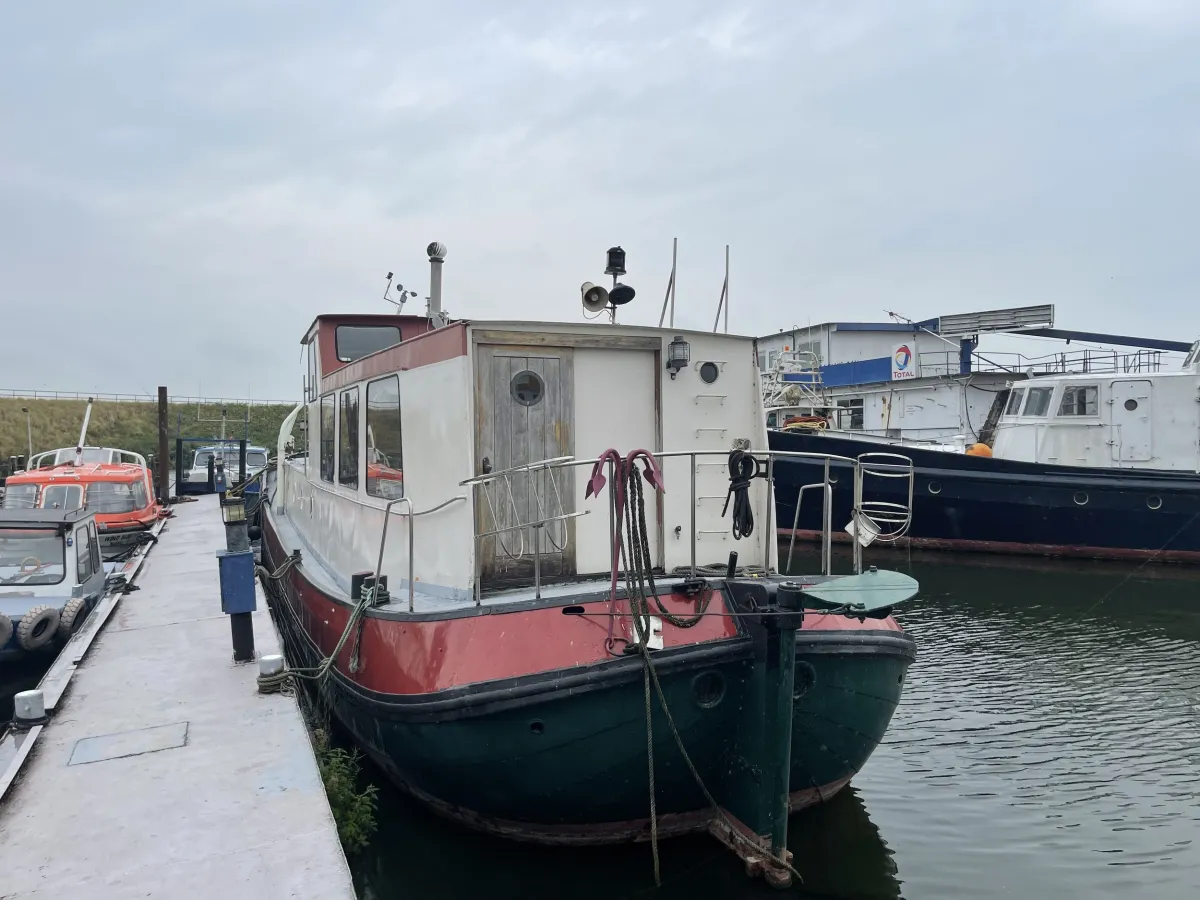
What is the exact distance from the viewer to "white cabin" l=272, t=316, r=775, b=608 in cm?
559

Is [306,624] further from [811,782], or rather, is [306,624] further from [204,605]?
[811,782]

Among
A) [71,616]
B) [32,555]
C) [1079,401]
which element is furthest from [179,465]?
[1079,401]

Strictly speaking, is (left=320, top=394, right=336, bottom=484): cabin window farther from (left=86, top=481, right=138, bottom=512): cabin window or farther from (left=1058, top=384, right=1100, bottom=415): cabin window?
(left=1058, top=384, right=1100, bottom=415): cabin window

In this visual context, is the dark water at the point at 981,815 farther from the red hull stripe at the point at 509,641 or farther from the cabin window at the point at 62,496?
the cabin window at the point at 62,496

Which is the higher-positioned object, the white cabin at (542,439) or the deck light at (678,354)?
the deck light at (678,354)

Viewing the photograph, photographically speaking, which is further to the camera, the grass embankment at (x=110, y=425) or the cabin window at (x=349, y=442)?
the grass embankment at (x=110, y=425)

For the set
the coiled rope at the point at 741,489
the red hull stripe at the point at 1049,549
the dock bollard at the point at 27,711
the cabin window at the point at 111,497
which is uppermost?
the coiled rope at the point at 741,489

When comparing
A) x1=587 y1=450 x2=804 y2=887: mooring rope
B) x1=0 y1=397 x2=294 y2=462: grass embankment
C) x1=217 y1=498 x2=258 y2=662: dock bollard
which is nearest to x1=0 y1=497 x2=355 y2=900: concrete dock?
x1=217 y1=498 x2=258 y2=662: dock bollard

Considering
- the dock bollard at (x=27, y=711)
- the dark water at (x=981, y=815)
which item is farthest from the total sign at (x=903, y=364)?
Answer: the dock bollard at (x=27, y=711)

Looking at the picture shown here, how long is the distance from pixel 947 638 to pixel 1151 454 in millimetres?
8699

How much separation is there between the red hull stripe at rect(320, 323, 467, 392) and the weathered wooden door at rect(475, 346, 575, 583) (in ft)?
0.77

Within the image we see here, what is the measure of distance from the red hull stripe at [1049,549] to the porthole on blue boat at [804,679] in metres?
10.8

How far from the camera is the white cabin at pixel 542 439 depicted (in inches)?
220

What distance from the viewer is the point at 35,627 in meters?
7.90
